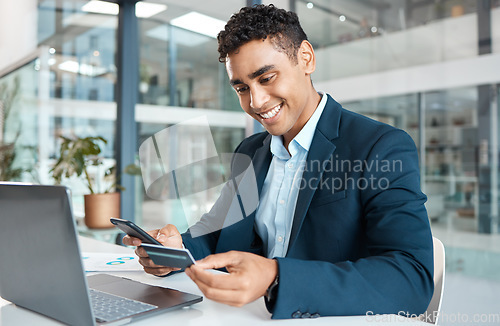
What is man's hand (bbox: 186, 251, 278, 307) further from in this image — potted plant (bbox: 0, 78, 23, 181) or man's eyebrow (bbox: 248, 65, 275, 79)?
potted plant (bbox: 0, 78, 23, 181)

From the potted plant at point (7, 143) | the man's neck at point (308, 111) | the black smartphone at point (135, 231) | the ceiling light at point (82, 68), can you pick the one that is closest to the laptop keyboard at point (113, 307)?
the black smartphone at point (135, 231)

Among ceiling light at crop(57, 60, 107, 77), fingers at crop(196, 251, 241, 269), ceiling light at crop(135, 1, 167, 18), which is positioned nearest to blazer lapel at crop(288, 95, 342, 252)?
fingers at crop(196, 251, 241, 269)

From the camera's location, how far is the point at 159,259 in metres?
0.81

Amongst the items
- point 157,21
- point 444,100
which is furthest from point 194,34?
point 444,100

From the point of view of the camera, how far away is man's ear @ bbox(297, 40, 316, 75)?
1293mm

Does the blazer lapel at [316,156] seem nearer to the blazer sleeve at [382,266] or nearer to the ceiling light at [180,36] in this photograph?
the blazer sleeve at [382,266]

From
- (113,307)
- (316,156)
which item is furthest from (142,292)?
(316,156)

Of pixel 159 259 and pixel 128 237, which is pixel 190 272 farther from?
pixel 128 237

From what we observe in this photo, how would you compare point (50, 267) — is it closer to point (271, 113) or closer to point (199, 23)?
point (271, 113)

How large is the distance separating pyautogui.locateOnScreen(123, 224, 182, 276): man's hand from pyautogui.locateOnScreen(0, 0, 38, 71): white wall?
11.7ft

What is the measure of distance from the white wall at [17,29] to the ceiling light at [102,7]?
2.02 feet

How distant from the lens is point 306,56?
1.31 metres

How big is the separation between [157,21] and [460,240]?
2.69 meters

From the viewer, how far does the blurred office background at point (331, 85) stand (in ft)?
6.98
